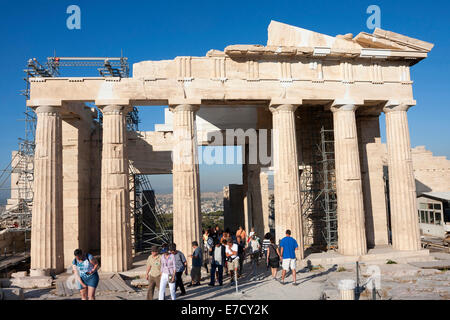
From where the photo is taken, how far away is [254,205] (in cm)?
2170

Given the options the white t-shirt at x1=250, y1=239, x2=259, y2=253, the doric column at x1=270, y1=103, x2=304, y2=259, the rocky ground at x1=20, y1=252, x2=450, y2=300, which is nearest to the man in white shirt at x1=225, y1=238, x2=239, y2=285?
the rocky ground at x1=20, y1=252, x2=450, y2=300

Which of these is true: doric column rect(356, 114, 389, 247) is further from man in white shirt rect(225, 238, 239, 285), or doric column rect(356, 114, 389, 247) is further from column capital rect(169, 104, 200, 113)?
man in white shirt rect(225, 238, 239, 285)

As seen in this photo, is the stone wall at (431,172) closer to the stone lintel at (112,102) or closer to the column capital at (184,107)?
the column capital at (184,107)

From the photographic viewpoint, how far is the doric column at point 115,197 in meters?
13.2

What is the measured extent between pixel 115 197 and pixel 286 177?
7020mm

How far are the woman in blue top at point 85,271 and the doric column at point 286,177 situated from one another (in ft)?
27.3

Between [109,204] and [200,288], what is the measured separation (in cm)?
502

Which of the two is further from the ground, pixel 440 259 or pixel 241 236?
pixel 241 236

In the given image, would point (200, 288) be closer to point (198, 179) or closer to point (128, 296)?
point (128, 296)

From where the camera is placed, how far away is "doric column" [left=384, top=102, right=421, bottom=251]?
50.0 feet

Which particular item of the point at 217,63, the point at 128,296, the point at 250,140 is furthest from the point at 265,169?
the point at 128,296

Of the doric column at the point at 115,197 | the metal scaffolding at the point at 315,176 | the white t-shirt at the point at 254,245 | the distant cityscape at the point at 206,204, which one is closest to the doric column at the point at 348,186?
the metal scaffolding at the point at 315,176

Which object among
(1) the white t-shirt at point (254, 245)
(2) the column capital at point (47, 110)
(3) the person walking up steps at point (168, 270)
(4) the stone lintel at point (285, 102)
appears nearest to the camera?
(3) the person walking up steps at point (168, 270)

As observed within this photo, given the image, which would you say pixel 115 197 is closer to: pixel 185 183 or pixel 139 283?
pixel 185 183
